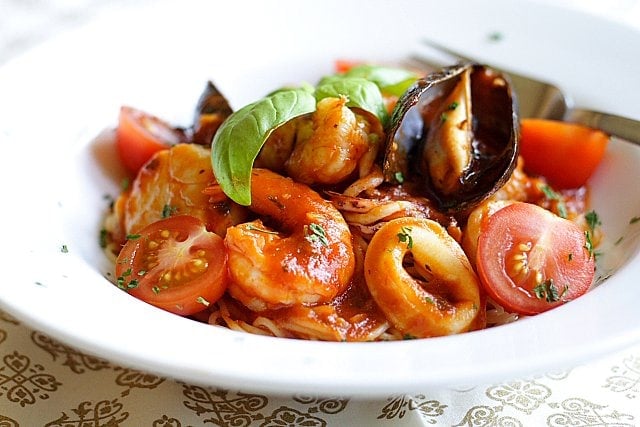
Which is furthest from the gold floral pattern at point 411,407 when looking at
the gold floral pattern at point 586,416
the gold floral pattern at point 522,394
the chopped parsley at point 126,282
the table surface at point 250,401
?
the chopped parsley at point 126,282

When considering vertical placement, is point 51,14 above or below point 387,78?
above

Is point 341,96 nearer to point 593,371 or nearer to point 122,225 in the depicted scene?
point 122,225

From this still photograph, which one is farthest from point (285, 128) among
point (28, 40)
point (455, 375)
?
point (28, 40)

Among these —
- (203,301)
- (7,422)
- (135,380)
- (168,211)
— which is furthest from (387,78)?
(7,422)

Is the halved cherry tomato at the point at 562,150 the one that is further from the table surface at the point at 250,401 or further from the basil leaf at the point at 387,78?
the table surface at the point at 250,401

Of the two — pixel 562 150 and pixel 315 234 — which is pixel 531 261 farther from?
pixel 562 150

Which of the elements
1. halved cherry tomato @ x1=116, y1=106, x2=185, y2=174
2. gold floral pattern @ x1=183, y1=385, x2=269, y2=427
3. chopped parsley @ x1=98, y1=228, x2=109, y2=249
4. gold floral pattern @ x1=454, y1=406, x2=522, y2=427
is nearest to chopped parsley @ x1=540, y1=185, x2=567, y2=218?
gold floral pattern @ x1=454, y1=406, x2=522, y2=427
